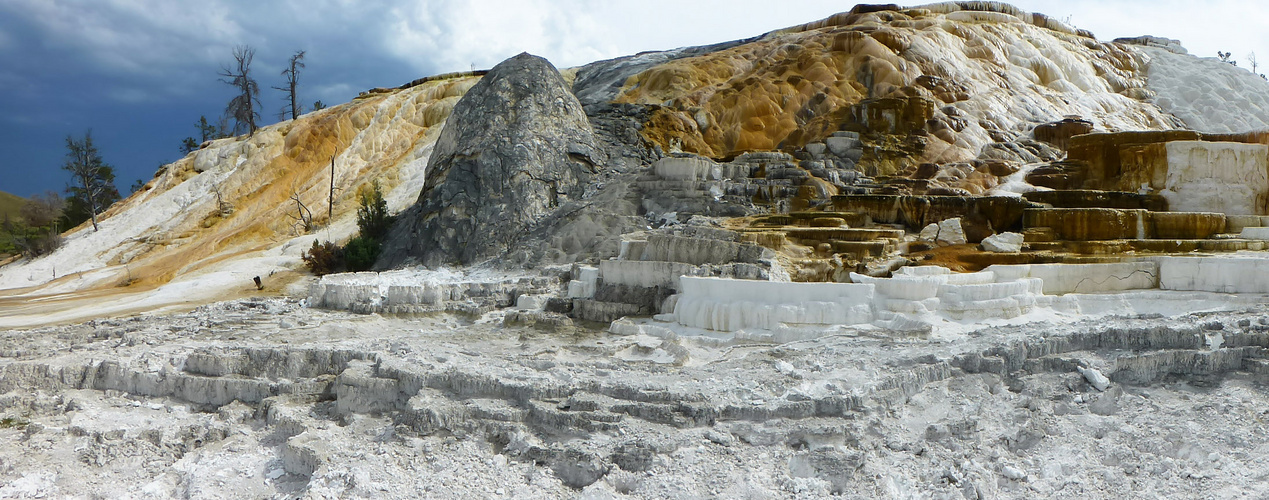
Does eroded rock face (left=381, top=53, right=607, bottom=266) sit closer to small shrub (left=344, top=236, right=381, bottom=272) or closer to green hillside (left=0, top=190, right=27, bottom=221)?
small shrub (left=344, top=236, right=381, bottom=272)

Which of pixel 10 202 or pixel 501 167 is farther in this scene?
pixel 10 202

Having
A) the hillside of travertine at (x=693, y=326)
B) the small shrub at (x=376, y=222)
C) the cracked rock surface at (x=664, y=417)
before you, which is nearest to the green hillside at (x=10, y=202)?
the hillside of travertine at (x=693, y=326)

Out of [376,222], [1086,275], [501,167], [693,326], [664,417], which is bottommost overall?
[664,417]

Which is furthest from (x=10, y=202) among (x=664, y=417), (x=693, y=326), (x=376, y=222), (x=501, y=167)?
(x=664, y=417)

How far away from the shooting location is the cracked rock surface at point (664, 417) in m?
4.88

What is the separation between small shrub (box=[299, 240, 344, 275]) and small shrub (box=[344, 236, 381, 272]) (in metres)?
0.20

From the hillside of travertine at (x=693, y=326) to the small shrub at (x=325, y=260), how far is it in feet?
2.83

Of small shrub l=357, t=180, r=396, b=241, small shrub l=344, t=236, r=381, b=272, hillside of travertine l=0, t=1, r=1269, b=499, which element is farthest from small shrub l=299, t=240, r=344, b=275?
small shrub l=357, t=180, r=396, b=241

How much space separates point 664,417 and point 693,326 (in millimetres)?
3324

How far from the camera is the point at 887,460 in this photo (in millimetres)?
4984

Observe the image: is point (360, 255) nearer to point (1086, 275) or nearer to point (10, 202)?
point (1086, 275)

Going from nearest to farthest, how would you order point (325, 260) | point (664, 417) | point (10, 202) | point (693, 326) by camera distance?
point (664, 417) < point (693, 326) < point (325, 260) < point (10, 202)

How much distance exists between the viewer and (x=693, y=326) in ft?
28.4

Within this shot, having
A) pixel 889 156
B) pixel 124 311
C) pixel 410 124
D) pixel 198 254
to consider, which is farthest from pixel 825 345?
pixel 410 124
